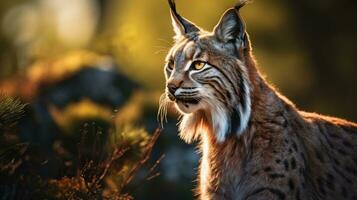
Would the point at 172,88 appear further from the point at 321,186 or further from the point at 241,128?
the point at 321,186

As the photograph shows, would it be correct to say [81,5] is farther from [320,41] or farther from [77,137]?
[77,137]

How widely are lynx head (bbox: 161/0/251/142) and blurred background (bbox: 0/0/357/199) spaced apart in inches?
21.7

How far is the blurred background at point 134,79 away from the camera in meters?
10.5

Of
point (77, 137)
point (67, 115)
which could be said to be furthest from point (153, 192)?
point (77, 137)

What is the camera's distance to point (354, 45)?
22547 mm

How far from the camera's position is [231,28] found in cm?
850

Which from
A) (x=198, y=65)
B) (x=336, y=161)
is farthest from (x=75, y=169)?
(x=336, y=161)

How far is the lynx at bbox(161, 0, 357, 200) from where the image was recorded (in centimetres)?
836

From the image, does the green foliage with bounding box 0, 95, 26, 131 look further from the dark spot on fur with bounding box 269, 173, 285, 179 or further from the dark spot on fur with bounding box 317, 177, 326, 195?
the dark spot on fur with bounding box 317, 177, 326, 195

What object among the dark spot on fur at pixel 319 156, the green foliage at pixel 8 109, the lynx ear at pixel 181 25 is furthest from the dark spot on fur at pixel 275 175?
the green foliage at pixel 8 109

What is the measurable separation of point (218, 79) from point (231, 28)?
48 cm

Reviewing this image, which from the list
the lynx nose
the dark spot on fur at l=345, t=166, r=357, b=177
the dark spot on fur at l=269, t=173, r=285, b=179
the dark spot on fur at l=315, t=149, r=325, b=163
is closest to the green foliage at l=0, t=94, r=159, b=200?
the lynx nose

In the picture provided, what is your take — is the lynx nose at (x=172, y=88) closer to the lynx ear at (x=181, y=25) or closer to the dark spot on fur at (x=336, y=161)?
the lynx ear at (x=181, y=25)

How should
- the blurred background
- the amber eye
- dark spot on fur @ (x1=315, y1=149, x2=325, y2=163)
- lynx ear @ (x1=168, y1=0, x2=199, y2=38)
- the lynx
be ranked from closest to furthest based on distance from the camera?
the lynx < the amber eye < dark spot on fur @ (x1=315, y1=149, x2=325, y2=163) < lynx ear @ (x1=168, y1=0, x2=199, y2=38) < the blurred background
